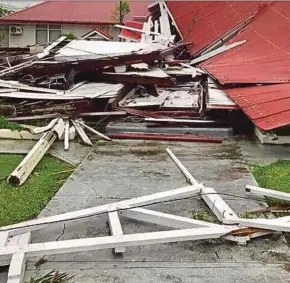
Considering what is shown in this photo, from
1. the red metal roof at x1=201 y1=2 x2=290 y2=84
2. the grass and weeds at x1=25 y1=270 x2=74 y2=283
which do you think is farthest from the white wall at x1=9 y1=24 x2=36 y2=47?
the grass and weeds at x1=25 y1=270 x2=74 y2=283

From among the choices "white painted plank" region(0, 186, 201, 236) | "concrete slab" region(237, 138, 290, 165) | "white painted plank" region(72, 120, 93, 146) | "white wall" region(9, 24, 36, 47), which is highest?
"white painted plank" region(0, 186, 201, 236)

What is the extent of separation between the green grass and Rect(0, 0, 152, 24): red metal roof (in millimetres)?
20043

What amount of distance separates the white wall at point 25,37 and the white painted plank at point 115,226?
24070mm

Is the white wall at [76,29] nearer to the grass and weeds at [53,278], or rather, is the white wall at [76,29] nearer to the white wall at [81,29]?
the white wall at [81,29]

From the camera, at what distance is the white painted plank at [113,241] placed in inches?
162

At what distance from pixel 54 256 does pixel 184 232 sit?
3.77ft

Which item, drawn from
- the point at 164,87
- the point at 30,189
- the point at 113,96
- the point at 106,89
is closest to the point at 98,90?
the point at 106,89

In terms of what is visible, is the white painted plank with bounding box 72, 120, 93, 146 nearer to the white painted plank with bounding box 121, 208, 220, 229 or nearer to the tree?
the white painted plank with bounding box 121, 208, 220, 229

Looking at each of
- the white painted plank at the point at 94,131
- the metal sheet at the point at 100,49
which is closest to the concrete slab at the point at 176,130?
the white painted plank at the point at 94,131

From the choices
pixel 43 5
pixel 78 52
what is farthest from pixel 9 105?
pixel 43 5

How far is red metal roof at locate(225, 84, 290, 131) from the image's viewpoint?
8.04 m

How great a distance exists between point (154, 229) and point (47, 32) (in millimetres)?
24138

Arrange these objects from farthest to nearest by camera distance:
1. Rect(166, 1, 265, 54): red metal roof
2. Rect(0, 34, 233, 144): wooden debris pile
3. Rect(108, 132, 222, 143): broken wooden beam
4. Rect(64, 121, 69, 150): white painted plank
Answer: Rect(166, 1, 265, 54): red metal roof
Rect(0, 34, 233, 144): wooden debris pile
Rect(108, 132, 222, 143): broken wooden beam
Rect(64, 121, 69, 150): white painted plank

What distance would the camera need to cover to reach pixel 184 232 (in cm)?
447
